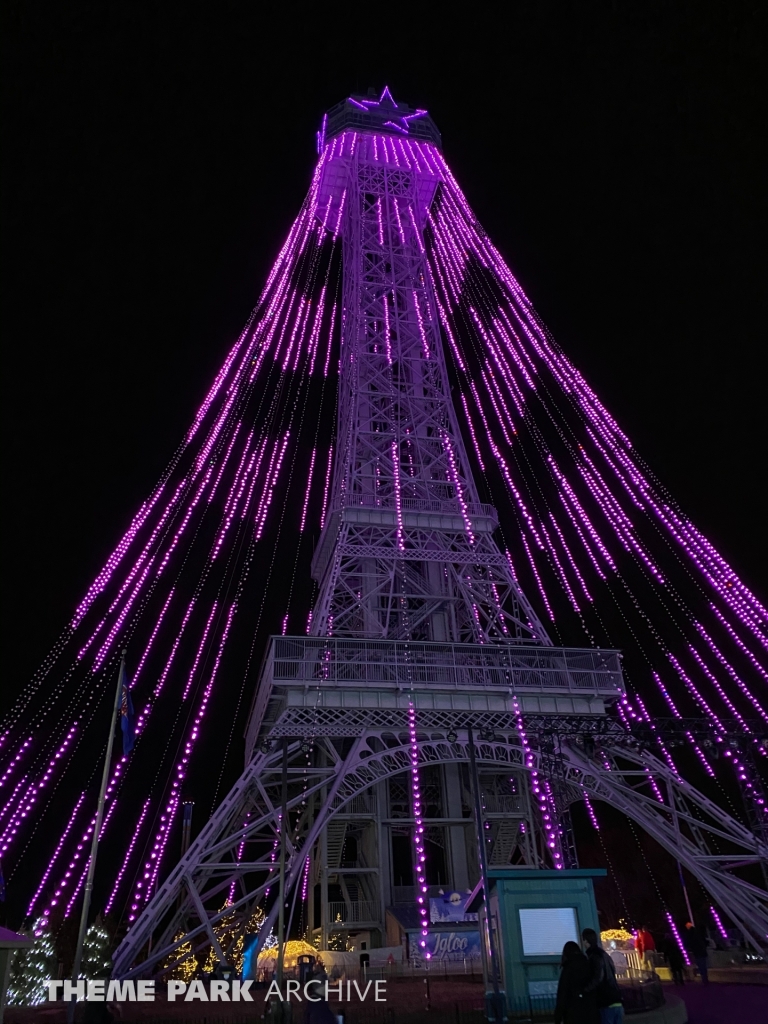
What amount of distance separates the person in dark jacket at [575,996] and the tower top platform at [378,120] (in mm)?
38198

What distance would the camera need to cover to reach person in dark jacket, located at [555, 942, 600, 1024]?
768 centimetres

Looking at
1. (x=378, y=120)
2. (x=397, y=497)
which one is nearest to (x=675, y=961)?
(x=397, y=497)

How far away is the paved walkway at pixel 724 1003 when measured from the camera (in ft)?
35.6

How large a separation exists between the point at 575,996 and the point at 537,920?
3.69m

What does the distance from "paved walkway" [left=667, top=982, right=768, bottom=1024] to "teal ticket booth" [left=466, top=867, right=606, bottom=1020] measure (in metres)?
1.39

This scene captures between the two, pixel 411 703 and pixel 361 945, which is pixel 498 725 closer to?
pixel 411 703

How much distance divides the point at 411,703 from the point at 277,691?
3946 mm

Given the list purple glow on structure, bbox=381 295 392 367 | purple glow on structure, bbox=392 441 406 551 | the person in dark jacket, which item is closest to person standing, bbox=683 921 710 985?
the person in dark jacket

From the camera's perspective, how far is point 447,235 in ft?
121

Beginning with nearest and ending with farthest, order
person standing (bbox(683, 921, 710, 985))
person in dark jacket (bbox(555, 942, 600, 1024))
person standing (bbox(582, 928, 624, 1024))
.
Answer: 1. person in dark jacket (bbox(555, 942, 600, 1024))
2. person standing (bbox(582, 928, 624, 1024))
3. person standing (bbox(683, 921, 710, 985))

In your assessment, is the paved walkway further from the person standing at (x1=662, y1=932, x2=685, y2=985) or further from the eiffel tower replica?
the eiffel tower replica

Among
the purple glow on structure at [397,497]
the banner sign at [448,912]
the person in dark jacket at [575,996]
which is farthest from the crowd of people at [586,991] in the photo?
the purple glow on structure at [397,497]

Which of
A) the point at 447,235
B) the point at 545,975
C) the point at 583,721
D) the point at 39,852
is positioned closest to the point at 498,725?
the point at 583,721

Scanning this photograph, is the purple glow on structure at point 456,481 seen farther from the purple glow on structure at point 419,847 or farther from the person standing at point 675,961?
the person standing at point 675,961
